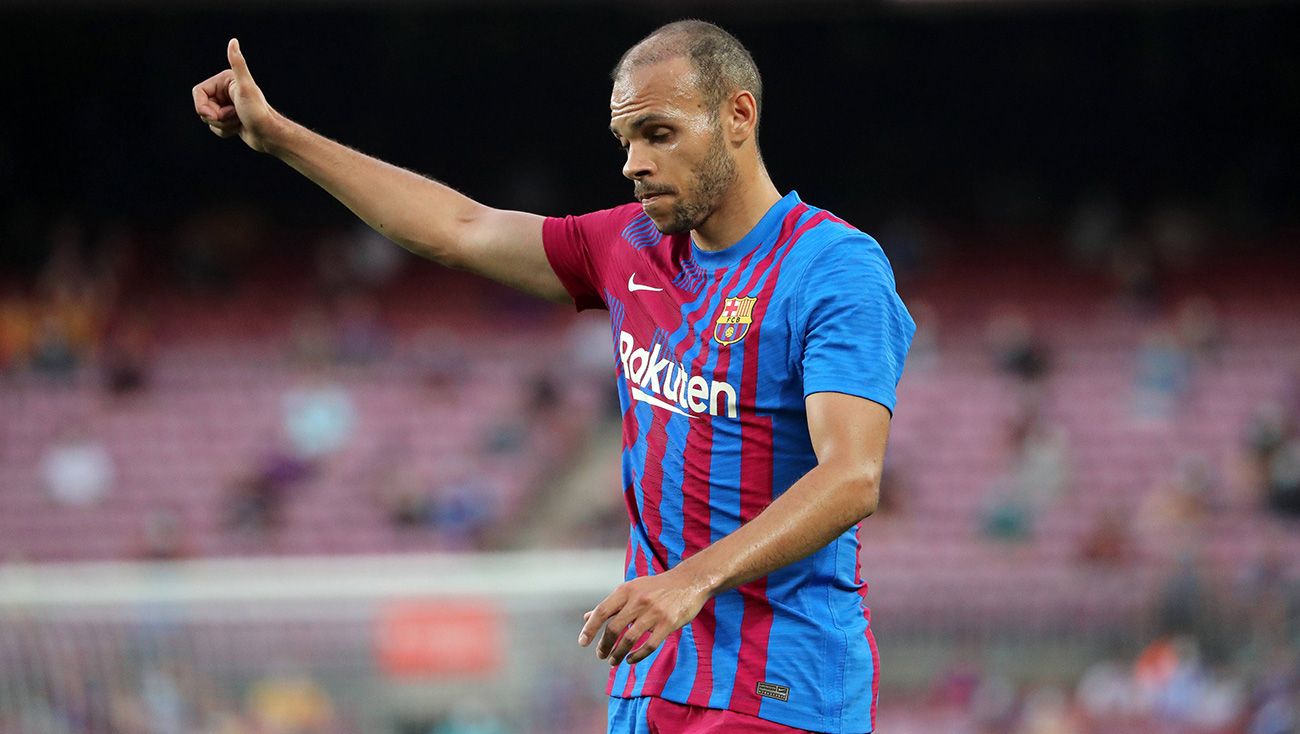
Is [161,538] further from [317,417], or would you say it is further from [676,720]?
[676,720]

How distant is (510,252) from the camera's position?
144 inches

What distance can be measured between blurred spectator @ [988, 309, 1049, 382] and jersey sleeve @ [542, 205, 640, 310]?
49.6 feet

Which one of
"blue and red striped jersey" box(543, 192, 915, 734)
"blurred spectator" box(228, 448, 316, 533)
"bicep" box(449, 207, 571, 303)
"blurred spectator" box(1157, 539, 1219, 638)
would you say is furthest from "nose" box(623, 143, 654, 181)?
"blurred spectator" box(228, 448, 316, 533)

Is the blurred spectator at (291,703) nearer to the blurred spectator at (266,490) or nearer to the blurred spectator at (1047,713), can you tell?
the blurred spectator at (1047,713)

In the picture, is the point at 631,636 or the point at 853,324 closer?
the point at 631,636

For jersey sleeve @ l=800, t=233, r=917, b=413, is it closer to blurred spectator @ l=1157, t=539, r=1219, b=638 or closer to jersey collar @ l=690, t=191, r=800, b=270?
jersey collar @ l=690, t=191, r=800, b=270

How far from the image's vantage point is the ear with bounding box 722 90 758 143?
3105mm

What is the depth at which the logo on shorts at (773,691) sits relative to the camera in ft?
9.89

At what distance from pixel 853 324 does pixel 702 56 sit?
23.3 inches

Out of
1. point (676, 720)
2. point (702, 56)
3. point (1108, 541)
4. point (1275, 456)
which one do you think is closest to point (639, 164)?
point (702, 56)

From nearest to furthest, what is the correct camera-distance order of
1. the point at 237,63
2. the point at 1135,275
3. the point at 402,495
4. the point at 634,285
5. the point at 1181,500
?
1. the point at 634,285
2. the point at 237,63
3. the point at 1181,500
4. the point at 402,495
5. the point at 1135,275

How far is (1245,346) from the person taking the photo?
61.4 ft

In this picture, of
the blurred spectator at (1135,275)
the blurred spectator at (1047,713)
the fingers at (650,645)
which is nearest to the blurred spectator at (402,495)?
the blurred spectator at (1047,713)

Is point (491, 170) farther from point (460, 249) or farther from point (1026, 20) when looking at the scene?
point (460, 249)
